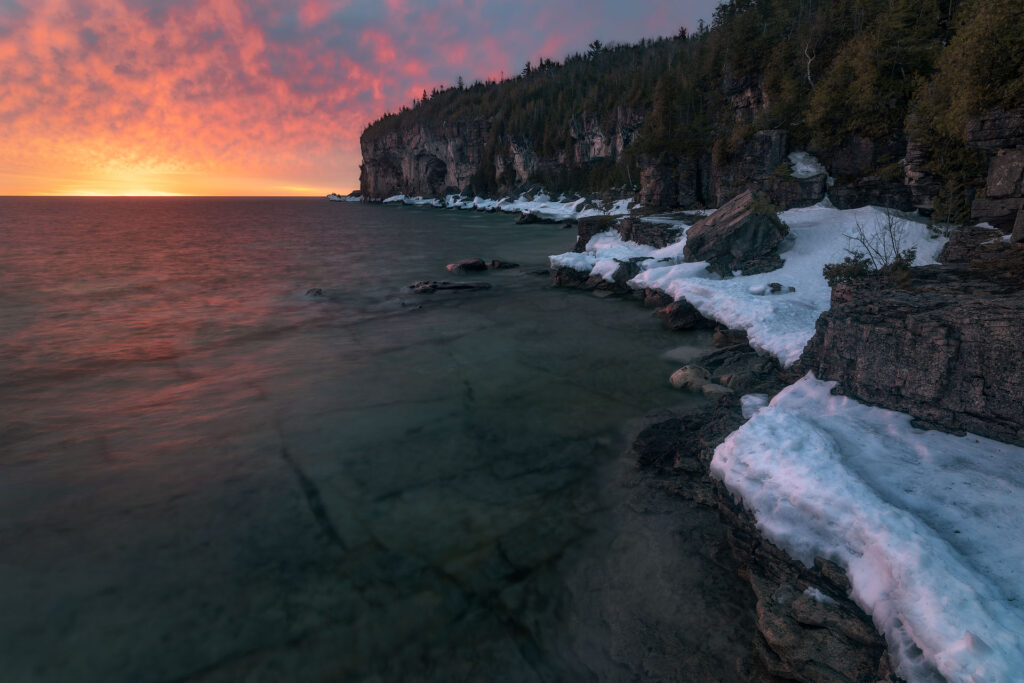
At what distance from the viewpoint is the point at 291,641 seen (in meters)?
6.08

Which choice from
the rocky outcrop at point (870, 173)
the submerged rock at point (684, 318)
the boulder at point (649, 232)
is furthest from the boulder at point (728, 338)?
the rocky outcrop at point (870, 173)

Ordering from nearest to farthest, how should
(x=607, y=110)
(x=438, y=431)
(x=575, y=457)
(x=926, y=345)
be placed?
(x=926, y=345)
(x=575, y=457)
(x=438, y=431)
(x=607, y=110)

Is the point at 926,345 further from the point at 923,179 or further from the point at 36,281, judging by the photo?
the point at 36,281

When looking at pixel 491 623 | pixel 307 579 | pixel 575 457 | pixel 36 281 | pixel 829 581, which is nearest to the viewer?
pixel 829 581

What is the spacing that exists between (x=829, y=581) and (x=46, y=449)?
49.7ft

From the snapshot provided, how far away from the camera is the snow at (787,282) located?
15.6m

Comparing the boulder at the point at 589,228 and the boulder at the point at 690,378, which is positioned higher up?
the boulder at the point at 589,228

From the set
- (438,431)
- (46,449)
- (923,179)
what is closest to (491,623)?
(438,431)

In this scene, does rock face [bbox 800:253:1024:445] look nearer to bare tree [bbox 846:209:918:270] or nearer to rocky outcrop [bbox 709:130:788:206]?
bare tree [bbox 846:209:918:270]

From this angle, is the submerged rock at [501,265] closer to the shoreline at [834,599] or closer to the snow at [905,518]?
the shoreline at [834,599]

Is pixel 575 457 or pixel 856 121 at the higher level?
pixel 856 121

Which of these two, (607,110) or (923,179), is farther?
(607,110)

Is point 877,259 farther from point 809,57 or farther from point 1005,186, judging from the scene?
point 809,57

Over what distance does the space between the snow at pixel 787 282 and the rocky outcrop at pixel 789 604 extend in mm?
6446
